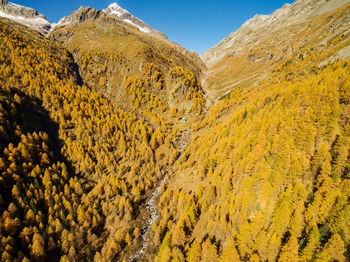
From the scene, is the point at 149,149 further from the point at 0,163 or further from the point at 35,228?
the point at 0,163

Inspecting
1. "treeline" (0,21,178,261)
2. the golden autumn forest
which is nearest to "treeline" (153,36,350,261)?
the golden autumn forest

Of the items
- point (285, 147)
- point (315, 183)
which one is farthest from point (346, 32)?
point (315, 183)

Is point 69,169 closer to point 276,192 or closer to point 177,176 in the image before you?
point 177,176

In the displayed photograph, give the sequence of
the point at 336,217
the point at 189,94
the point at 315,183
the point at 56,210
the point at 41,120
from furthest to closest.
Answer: the point at 189,94 < the point at 41,120 < the point at 56,210 < the point at 315,183 < the point at 336,217

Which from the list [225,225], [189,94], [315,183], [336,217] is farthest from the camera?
[189,94]

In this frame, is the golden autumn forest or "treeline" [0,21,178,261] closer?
the golden autumn forest

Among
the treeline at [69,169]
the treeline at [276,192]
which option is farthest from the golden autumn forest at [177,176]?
the treeline at [69,169]

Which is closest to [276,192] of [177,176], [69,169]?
[177,176]

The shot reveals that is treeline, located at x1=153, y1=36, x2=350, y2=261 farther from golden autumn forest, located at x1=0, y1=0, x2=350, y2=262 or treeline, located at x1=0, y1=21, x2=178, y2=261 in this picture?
treeline, located at x1=0, y1=21, x2=178, y2=261
